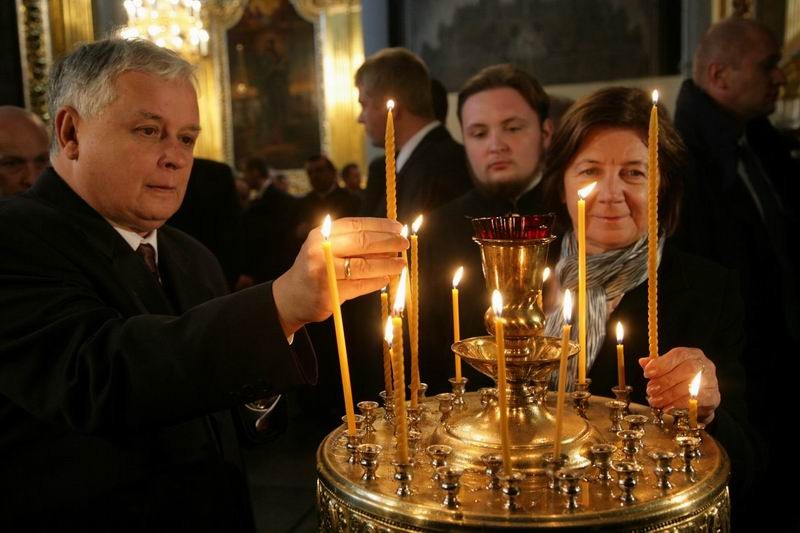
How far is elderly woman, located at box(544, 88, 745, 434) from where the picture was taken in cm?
184

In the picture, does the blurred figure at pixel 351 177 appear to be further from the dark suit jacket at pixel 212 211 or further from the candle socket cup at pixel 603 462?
the candle socket cup at pixel 603 462

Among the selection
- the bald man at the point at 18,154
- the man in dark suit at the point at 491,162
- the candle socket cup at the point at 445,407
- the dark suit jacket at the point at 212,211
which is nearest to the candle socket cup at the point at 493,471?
the candle socket cup at the point at 445,407

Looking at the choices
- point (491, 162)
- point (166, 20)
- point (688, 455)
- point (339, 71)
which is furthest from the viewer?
point (339, 71)

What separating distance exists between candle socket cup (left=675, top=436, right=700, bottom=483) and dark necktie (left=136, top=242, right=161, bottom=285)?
1.19m

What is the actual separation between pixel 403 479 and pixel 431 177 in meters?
2.38

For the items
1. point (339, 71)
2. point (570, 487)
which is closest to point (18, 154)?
point (570, 487)

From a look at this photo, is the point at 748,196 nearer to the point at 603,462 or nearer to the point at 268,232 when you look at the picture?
the point at 603,462

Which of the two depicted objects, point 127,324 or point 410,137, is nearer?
point 127,324

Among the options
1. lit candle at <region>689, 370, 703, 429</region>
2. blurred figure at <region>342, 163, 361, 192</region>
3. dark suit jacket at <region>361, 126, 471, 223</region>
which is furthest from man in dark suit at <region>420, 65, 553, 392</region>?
blurred figure at <region>342, 163, 361, 192</region>

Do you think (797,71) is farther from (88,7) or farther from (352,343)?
(88,7)

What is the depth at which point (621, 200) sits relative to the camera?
1.87 meters

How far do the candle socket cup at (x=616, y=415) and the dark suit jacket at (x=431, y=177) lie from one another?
1947 millimetres

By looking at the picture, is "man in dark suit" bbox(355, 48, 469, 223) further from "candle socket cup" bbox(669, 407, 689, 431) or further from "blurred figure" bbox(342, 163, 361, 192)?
"blurred figure" bbox(342, 163, 361, 192)

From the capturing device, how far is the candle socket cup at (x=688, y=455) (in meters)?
1.00
